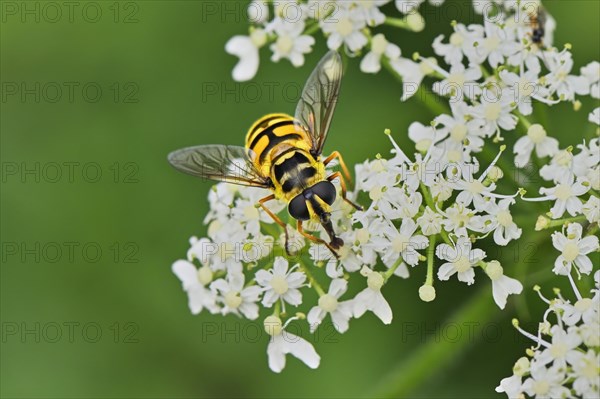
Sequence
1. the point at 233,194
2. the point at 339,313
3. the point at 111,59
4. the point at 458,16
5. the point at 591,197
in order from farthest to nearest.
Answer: the point at 111,59
the point at 458,16
the point at 233,194
the point at 339,313
the point at 591,197

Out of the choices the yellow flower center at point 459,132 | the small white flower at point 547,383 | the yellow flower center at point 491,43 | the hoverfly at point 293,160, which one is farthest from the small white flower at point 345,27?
the small white flower at point 547,383

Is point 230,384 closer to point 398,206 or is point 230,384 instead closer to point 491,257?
point 491,257

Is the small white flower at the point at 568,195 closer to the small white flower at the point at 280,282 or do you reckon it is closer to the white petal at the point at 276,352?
the small white flower at the point at 280,282

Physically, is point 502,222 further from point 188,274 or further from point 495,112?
point 188,274

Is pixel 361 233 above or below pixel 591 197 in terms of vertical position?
above

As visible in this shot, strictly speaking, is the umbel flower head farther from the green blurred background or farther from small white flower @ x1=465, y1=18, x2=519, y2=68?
the green blurred background

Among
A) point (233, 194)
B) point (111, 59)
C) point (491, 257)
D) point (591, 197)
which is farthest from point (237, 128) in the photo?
point (591, 197)

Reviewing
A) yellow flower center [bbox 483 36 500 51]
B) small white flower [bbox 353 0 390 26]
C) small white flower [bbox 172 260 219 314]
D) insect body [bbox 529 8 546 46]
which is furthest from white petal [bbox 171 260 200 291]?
insect body [bbox 529 8 546 46]
